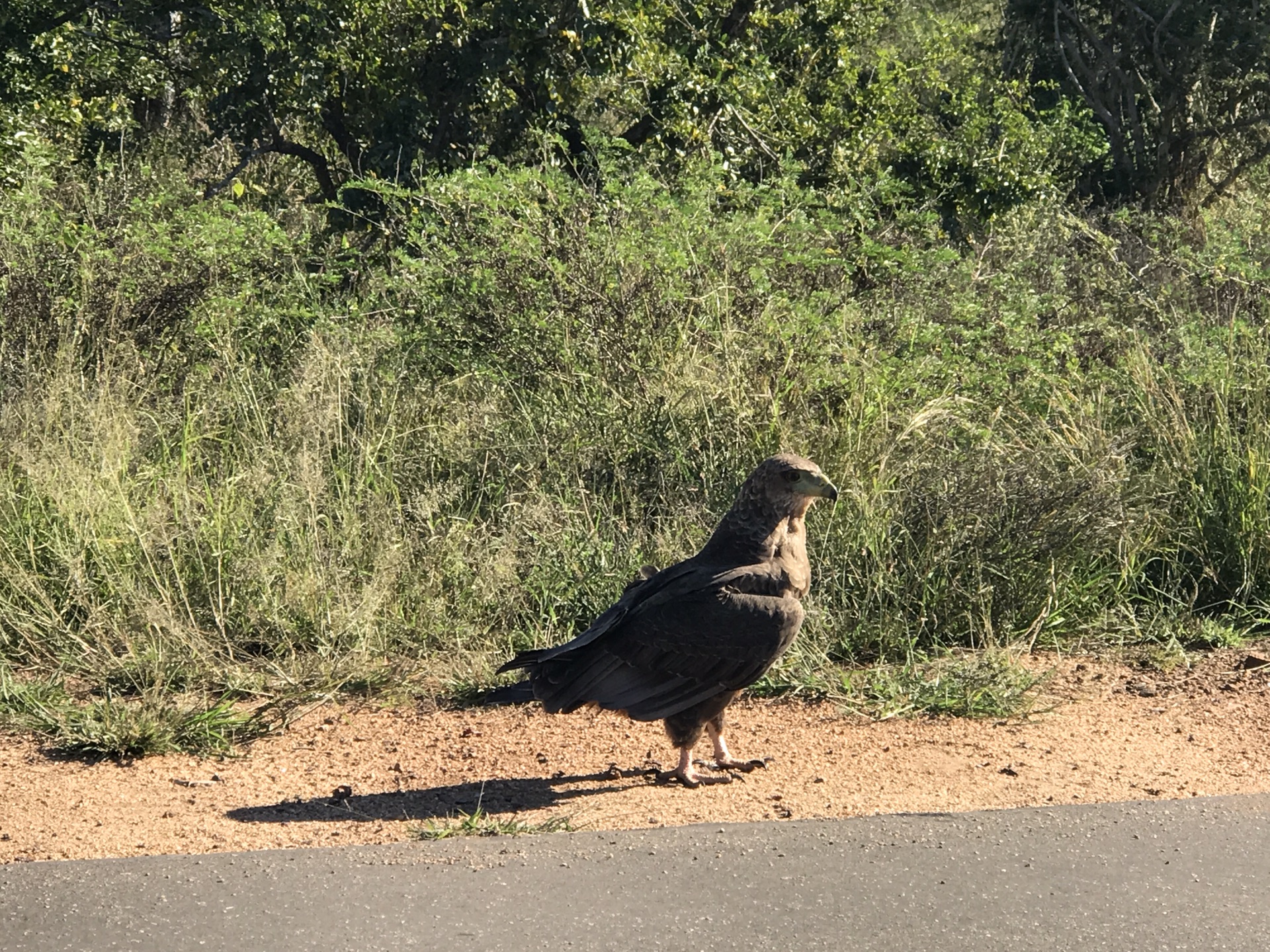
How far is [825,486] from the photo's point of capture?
193 inches

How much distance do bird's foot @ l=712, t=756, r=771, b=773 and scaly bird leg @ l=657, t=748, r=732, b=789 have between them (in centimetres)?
8

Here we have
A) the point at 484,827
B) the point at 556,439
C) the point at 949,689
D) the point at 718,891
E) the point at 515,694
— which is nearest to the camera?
the point at 718,891

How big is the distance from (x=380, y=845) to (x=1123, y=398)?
5.08 metres

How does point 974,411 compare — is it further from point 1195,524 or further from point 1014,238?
point 1014,238

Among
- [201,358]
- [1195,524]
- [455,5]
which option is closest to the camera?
[1195,524]

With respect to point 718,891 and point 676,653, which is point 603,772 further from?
point 718,891

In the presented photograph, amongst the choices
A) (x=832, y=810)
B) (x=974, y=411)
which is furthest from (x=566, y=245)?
(x=832, y=810)

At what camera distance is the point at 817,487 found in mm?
4875

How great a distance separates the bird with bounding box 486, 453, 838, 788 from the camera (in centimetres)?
457

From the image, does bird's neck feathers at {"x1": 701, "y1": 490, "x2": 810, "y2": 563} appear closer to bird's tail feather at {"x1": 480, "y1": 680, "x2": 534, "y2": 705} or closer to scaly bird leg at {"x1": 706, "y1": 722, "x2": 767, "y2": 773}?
scaly bird leg at {"x1": 706, "y1": 722, "x2": 767, "y2": 773}

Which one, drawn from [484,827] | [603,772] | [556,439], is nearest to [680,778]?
[603,772]

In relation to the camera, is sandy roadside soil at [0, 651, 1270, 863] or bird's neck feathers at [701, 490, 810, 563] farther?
bird's neck feathers at [701, 490, 810, 563]

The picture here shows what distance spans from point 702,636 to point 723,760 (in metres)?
0.52

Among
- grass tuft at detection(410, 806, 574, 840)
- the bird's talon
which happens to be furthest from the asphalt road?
the bird's talon
